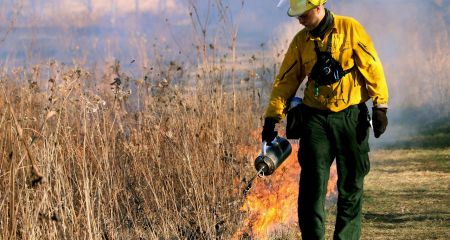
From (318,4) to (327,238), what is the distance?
2984 mm

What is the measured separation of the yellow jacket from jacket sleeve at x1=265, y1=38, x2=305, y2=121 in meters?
0.05

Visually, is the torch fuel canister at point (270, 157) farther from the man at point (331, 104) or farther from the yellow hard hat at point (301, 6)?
the yellow hard hat at point (301, 6)

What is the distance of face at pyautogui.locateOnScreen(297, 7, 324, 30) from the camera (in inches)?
198

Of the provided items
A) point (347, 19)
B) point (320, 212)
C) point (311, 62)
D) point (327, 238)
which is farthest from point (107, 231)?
point (327, 238)

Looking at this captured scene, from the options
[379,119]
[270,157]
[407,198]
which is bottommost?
[407,198]

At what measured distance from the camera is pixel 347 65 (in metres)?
5.05

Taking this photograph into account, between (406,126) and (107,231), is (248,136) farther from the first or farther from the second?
(406,126)

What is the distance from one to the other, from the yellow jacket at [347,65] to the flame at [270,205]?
71.2 inches

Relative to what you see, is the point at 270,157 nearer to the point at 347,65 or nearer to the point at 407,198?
the point at 347,65

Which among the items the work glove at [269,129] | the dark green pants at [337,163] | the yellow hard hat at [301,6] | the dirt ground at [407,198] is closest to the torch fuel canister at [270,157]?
the work glove at [269,129]

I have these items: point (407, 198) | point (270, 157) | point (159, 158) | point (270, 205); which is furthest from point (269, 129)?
point (407, 198)

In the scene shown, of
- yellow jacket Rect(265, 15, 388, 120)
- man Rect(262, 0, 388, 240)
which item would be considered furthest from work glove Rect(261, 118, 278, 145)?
yellow jacket Rect(265, 15, 388, 120)

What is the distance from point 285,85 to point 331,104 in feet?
1.39

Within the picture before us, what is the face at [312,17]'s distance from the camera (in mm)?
5035
